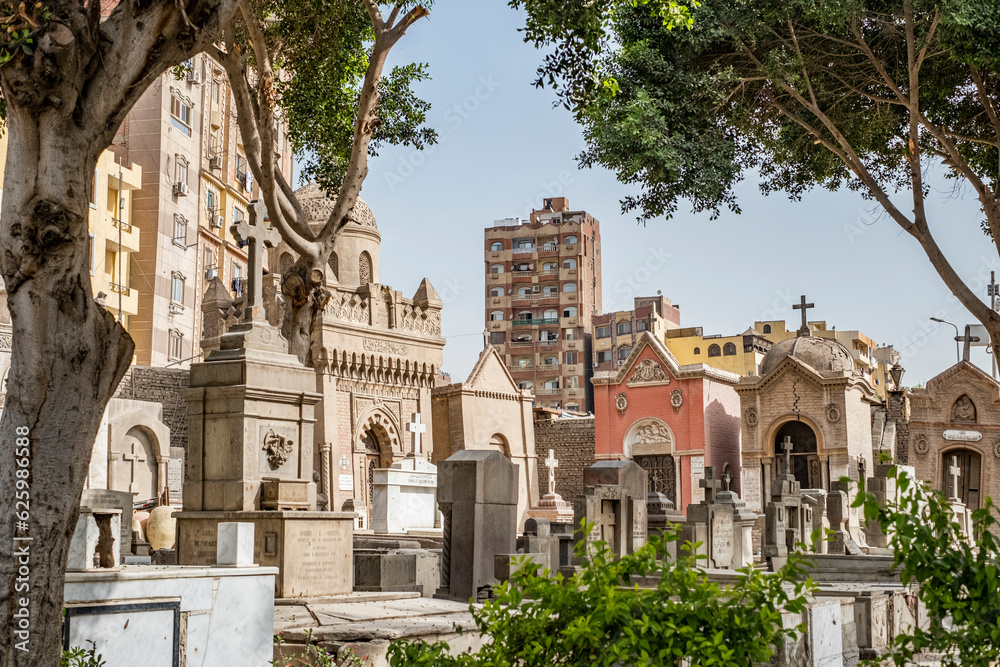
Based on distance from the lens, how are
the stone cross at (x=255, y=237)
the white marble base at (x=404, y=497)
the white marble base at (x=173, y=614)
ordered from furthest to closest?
the white marble base at (x=404, y=497), the stone cross at (x=255, y=237), the white marble base at (x=173, y=614)

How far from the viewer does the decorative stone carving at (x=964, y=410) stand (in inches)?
1248

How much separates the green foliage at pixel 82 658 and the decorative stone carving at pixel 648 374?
29.2m

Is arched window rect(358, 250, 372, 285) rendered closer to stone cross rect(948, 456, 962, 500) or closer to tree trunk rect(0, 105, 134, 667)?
stone cross rect(948, 456, 962, 500)

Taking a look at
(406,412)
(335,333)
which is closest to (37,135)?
(335,333)

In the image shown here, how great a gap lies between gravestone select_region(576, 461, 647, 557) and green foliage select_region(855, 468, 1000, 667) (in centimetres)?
1106

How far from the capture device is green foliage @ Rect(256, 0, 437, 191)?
13396mm

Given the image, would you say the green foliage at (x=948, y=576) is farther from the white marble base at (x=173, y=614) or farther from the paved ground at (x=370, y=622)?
the white marble base at (x=173, y=614)

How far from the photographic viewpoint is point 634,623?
3.42 m

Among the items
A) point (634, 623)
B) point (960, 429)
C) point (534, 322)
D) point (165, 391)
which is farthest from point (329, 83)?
point (534, 322)

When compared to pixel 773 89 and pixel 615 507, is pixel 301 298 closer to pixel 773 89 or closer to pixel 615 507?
pixel 615 507

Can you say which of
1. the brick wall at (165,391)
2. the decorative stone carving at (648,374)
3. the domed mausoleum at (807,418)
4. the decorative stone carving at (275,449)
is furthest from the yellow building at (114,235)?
the decorative stone carving at (275,449)

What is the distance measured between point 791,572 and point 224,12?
160 inches

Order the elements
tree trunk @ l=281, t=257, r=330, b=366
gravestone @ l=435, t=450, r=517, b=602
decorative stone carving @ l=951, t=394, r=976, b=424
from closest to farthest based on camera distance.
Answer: gravestone @ l=435, t=450, r=517, b=602
tree trunk @ l=281, t=257, r=330, b=366
decorative stone carving @ l=951, t=394, r=976, b=424

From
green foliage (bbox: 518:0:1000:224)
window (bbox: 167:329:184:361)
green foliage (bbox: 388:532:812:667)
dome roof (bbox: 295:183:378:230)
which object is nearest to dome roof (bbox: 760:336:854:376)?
dome roof (bbox: 295:183:378:230)
